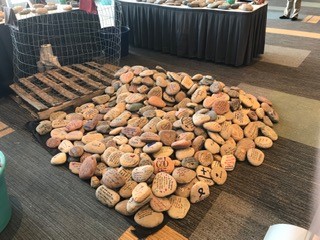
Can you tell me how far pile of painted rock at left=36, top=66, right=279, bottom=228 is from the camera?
1315mm

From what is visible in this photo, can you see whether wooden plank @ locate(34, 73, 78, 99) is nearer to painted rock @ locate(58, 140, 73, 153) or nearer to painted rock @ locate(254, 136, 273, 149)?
painted rock @ locate(58, 140, 73, 153)

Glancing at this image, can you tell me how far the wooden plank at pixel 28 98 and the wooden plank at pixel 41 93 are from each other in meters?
0.05

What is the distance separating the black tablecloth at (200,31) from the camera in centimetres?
263

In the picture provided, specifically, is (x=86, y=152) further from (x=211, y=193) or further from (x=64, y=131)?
(x=211, y=193)

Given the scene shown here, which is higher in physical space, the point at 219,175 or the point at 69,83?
the point at 69,83

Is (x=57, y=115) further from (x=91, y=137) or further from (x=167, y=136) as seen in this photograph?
(x=167, y=136)

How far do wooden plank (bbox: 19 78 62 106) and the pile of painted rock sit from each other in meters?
0.12

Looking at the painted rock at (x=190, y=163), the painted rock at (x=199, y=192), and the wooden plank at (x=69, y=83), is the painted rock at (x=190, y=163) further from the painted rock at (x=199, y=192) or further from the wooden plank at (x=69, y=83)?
the wooden plank at (x=69, y=83)

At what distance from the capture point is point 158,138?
1.56 m

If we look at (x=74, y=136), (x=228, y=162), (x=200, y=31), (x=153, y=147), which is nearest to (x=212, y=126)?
(x=228, y=162)

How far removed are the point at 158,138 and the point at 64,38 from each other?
156 centimetres

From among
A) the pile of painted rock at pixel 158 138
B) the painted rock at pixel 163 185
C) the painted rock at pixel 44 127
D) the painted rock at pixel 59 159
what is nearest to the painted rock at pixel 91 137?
the pile of painted rock at pixel 158 138

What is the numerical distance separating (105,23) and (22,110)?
122 cm

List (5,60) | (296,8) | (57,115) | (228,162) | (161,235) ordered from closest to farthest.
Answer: (161,235) < (228,162) < (57,115) < (5,60) < (296,8)
